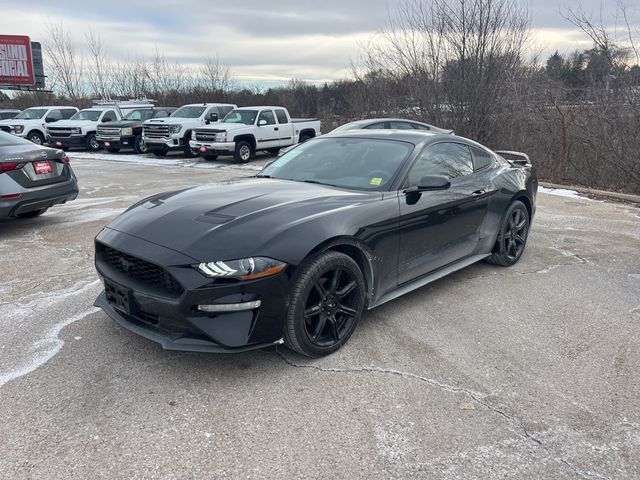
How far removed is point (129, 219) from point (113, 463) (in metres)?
1.81

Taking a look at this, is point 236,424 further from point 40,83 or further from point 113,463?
point 40,83

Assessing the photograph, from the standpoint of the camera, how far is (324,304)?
347cm

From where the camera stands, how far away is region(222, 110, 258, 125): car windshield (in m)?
17.7

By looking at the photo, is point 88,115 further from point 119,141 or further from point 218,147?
point 218,147

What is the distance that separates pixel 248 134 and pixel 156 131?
3.58 metres

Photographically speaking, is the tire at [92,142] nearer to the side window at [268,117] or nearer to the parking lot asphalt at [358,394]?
the side window at [268,117]

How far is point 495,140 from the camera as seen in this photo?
Result: 1486 centimetres

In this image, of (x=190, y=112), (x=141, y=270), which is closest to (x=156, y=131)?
(x=190, y=112)

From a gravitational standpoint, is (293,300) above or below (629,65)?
below

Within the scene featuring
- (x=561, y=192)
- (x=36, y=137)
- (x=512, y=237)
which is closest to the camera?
(x=512, y=237)

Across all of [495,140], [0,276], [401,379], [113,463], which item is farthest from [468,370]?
[495,140]

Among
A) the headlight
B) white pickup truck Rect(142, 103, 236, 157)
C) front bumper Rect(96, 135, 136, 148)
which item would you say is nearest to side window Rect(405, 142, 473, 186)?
the headlight

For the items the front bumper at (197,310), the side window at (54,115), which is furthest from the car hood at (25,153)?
the side window at (54,115)

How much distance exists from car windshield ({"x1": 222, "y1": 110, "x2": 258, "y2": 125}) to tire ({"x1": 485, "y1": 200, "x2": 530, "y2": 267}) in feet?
43.5
